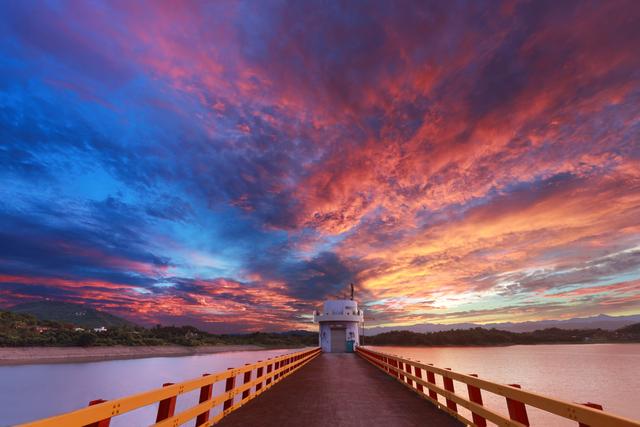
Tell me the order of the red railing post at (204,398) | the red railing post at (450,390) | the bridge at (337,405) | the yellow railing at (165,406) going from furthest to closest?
Answer: the red railing post at (450,390) → the red railing post at (204,398) → the bridge at (337,405) → the yellow railing at (165,406)

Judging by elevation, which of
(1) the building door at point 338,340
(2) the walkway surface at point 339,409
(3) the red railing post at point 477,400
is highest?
(1) the building door at point 338,340

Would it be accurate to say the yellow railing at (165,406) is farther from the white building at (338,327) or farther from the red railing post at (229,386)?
the white building at (338,327)

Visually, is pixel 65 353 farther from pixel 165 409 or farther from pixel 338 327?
pixel 165 409

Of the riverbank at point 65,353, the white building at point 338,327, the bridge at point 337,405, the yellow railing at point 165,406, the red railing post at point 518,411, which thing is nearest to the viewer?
the yellow railing at point 165,406

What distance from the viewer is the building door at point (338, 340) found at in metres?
48.7

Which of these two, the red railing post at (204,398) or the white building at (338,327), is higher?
the white building at (338,327)

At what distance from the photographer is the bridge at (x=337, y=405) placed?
3662 mm

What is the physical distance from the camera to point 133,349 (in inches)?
4719

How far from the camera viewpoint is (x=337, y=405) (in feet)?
31.4

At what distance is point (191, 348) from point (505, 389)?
175 meters

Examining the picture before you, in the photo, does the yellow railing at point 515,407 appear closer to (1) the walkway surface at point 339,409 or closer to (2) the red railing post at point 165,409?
(1) the walkway surface at point 339,409

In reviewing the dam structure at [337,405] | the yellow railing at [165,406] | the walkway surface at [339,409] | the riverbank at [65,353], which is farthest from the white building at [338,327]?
the riverbank at [65,353]

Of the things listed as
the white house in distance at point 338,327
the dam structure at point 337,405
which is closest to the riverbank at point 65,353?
the white house in distance at point 338,327

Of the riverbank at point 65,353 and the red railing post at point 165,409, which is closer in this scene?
the red railing post at point 165,409
